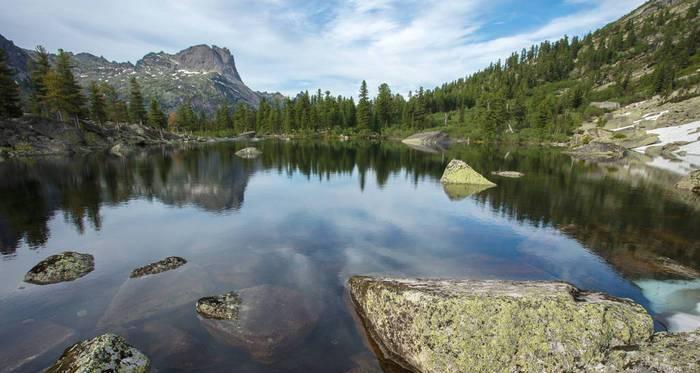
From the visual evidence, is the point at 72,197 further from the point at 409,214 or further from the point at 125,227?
the point at 409,214

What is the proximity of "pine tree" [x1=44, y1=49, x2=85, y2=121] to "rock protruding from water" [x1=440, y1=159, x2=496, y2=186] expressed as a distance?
330ft

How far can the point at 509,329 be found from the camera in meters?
9.41

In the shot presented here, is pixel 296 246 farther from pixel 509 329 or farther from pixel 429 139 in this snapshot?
pixel 429 139

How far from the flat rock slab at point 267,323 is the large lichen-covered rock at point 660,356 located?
9.67 meters

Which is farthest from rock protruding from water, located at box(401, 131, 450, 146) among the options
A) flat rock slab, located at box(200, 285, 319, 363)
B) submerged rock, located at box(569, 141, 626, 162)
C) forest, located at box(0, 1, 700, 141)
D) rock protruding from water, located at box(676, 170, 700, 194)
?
flat rock slab, located at box(200, 285, 319, 363)

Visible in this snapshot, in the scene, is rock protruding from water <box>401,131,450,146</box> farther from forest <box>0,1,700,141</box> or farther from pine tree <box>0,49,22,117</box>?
pine tree <box>0,49,22,117</box>

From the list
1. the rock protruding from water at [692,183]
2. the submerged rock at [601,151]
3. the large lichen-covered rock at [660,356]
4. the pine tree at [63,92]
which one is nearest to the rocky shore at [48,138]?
the pine tree at [63,92]

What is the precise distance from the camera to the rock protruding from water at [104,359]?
8.85 meters

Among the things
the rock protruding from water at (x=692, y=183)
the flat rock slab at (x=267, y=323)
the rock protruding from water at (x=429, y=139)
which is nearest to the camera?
the flat rock slab at (x=267, y=323)

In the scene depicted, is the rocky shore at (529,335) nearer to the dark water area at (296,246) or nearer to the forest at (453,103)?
the dark water area at (296,246)

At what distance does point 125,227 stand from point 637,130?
136464mm

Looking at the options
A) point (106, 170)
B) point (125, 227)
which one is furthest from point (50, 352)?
point (106, 170)

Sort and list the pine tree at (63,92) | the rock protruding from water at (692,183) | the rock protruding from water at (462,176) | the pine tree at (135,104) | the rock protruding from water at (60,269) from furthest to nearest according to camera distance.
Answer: the pine tree at (135,104) → the pine tree at (63,92) → the rock protruding from water at (462,176) → the rock protruding from water at (692,183) → the rock protruding from water at (60,269)

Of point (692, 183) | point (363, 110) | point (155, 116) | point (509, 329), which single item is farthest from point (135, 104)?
point (692, 183)
